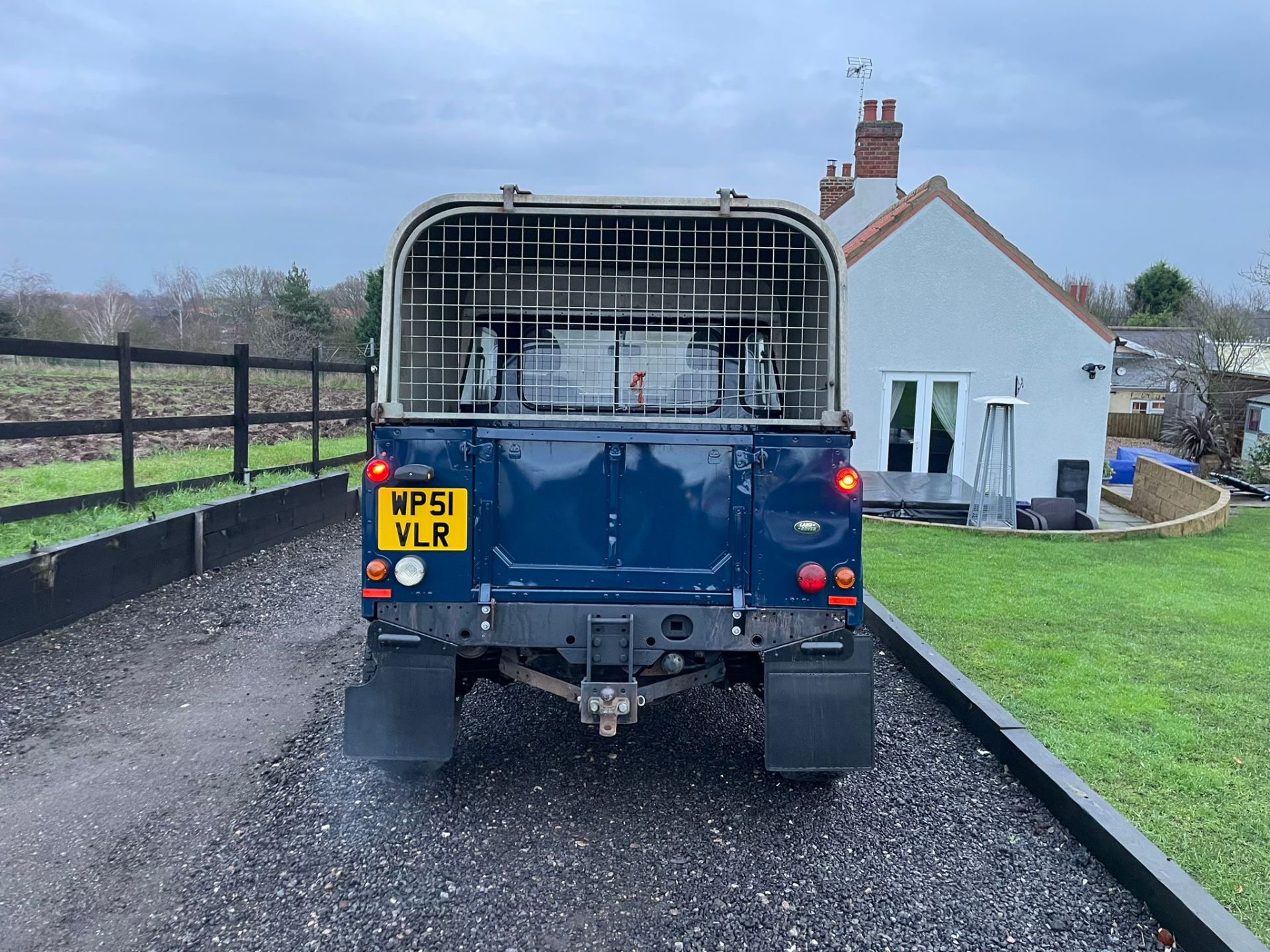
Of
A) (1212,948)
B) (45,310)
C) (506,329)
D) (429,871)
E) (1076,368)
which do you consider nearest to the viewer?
(1212,948)

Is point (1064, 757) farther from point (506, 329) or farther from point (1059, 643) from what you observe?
point (506, 329)

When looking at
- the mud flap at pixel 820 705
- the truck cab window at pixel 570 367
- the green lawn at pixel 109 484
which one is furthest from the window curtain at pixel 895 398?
the mud flap at pixel 820 705

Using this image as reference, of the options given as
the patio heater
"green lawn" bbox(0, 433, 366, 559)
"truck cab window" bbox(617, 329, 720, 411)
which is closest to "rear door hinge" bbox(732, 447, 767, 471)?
"truck cab window" bbox(617, 329, 720, 411)

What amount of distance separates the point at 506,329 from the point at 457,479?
1201 millimetres

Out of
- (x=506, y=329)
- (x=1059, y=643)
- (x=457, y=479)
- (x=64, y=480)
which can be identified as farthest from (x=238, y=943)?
(x=64, y=480)

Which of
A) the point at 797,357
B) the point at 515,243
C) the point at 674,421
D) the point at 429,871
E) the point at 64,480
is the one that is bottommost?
the point at 429,871

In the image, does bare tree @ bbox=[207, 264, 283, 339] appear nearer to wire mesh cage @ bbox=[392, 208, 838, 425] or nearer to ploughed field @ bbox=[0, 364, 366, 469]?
ploughed field @ bbox=[0, 364, 366, 469]

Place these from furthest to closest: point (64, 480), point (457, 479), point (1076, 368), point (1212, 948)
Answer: point (1076, 368), point (64, 480), point (457, 479), point (1212, 948)

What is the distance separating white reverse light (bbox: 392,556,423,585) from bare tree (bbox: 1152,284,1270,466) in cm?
3267

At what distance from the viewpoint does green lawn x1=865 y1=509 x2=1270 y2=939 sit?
366cm

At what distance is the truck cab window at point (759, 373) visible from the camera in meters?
4.54

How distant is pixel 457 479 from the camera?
367 cm

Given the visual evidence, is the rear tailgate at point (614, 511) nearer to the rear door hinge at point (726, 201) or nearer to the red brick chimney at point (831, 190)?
the rear door hinge at point (726, 201)

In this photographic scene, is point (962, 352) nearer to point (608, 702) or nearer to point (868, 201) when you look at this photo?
point (868, 201)
